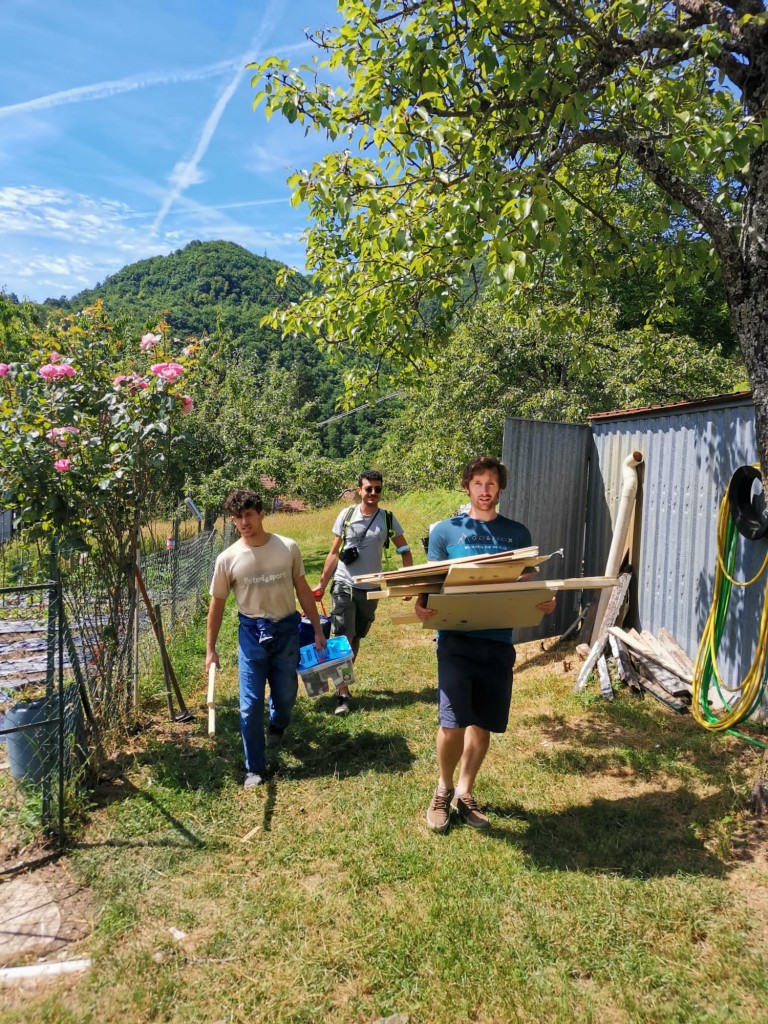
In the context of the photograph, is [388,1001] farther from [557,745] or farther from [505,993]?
[557,745]

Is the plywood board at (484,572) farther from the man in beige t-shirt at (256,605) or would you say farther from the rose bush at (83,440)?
the rose bush at (83,440)

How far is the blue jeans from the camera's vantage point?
12.9 feet

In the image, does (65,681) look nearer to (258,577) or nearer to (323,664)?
(258,577)

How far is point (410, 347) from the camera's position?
471 centimetres

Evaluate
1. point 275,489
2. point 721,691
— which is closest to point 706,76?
point 721,691

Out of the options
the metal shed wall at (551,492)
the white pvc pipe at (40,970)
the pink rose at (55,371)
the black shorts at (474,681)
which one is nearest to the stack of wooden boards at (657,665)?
the metal shed wall at (551,492)

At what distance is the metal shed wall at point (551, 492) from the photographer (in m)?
6.41

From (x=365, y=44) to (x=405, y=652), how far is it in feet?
17.1

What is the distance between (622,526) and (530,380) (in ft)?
23.3

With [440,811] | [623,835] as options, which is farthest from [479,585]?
[623,835]

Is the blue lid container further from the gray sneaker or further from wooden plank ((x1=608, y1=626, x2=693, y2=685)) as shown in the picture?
wooden plank ((x1=608, y1=626, x2=693, y2=685))

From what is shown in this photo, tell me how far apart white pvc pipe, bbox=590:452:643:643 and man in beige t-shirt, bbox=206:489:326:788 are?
3.09m

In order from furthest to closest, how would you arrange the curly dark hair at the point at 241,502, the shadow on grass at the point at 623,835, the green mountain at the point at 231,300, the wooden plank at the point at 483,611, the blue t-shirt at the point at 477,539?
the green mountain at the point at 231,300 < the curly dark hair at the point at 241,502 < the blue t-shirt at the point at 477,539 < the shadow on grass at the point at 623,835 < the wooden plank at the point at 483,611

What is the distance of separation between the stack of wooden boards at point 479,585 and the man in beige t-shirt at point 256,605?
4.18 ft
